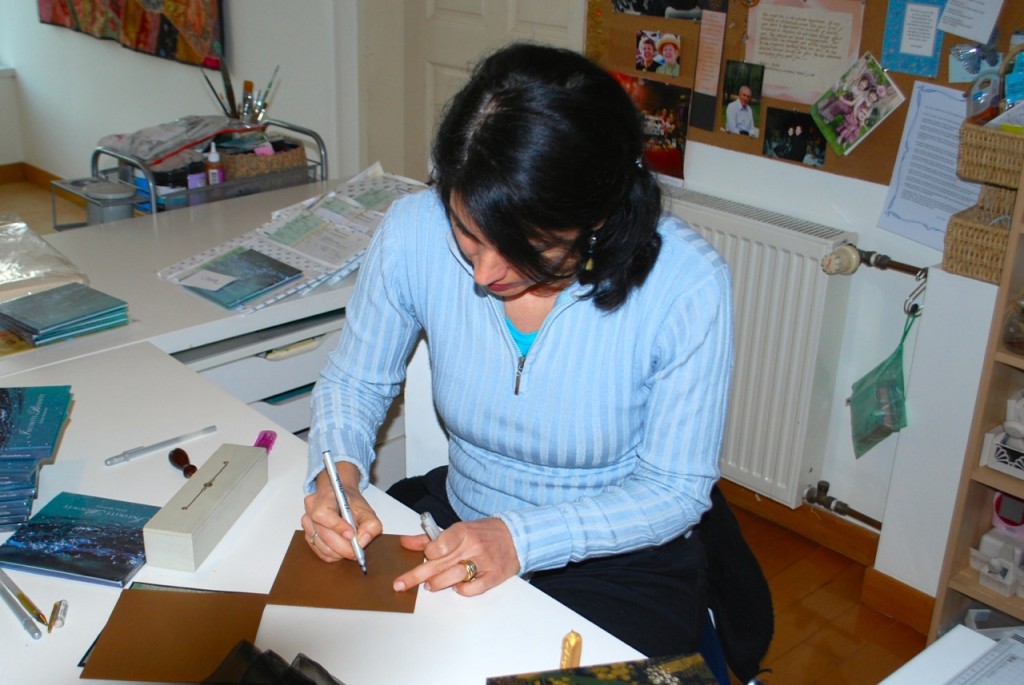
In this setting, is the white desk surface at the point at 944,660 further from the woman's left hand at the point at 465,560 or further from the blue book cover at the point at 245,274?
the blue book cover at the point at 245,274

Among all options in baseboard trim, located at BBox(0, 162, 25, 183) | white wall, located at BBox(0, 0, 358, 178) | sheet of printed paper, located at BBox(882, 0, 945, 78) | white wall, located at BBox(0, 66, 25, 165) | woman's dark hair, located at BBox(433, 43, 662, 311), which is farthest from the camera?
baseboard trim, located at BBox(0, 162, 25, 183)

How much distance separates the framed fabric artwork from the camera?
378cm

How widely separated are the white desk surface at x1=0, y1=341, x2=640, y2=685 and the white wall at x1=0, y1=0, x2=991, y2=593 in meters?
1.28

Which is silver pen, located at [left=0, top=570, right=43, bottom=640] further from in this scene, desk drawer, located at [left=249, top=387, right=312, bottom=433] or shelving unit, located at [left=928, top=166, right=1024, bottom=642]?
shelving unit, located at [left=928, top=166, right=1024, bottom=642]

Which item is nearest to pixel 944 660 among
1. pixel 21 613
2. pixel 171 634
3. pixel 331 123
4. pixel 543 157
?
pixel 543 157

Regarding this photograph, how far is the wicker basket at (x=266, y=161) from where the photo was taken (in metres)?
2.46

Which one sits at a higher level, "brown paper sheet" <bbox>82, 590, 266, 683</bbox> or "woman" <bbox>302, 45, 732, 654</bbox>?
"woman" <bbox>302, 45, 732, 654</bbox>

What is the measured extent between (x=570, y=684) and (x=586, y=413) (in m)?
0.44

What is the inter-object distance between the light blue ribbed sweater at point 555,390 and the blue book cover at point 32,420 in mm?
327

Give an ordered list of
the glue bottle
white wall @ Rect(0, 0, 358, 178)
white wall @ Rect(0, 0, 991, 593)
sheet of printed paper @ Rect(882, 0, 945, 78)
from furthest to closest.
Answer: white wall @ Rect(0, 0, 358, 178) < the glue bottle < white wall @ Rect(0, 0, 991, 593) < sheet of printed paper @ Rect(882, 0, 945, 78)

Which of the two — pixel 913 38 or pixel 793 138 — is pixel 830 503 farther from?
pixel 913 38

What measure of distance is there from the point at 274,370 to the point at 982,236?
1.34 meters

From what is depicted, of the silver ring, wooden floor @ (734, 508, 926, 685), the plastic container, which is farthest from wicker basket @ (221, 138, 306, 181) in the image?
the silver ring

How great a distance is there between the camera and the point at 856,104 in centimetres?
215
